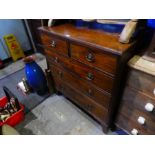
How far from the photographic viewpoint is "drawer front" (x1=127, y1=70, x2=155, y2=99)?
0.83m

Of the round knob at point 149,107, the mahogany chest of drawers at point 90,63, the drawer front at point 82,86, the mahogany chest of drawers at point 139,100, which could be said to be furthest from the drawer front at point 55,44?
the round knob at point 149,107

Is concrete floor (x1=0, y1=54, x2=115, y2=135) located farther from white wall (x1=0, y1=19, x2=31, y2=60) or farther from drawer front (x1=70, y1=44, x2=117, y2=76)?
white wall (x1=0, y1=19, x2=31, y2=60)

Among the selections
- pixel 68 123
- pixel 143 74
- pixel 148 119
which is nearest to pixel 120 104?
pixel 148 119

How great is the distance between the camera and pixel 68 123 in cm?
151

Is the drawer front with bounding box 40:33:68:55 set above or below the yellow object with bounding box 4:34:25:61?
above

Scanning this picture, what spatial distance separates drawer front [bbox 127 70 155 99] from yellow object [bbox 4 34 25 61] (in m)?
2.46

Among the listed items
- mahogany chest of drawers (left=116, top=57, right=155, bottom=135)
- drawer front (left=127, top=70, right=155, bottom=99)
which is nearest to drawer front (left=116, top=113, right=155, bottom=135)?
mahogany chest of drawers (left=116, top=57, right=155, bottom=135)

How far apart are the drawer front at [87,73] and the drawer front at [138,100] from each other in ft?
0.51

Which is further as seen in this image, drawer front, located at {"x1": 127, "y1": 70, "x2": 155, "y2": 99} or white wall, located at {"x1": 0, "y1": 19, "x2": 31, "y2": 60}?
white wall, located at {"x1": 0, "y1": 19, "x2": 31, "y2": 60}

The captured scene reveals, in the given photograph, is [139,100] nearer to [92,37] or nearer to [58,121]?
[92,37]

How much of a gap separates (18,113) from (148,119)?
4.29ft

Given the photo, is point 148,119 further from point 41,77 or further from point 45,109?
point 41,77

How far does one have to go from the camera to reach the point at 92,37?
3.20 feet

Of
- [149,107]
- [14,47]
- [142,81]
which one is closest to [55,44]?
[142,81]
